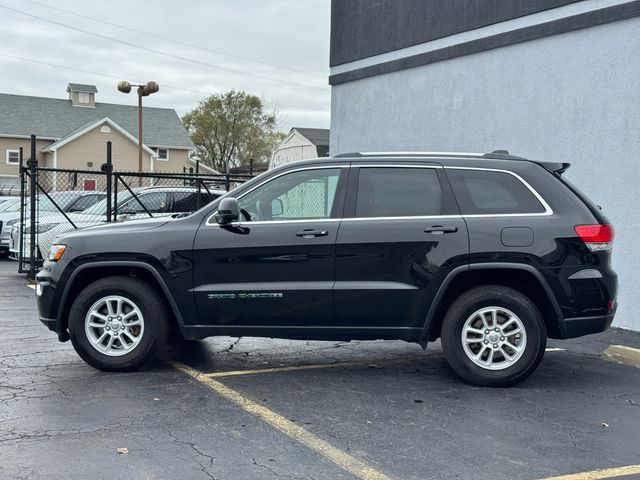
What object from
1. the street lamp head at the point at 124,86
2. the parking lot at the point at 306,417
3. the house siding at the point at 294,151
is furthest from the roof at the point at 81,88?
the parking lot at the point at 306,417

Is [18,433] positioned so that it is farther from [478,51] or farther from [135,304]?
[478,51]

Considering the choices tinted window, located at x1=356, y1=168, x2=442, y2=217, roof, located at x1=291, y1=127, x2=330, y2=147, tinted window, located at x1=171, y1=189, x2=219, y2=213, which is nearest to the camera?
tinted window, located at x1=356, y1=168, x2=442, y2=217

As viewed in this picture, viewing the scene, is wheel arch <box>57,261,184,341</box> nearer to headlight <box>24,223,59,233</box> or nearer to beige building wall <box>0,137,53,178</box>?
headlight <box>24,223,59,233</box>

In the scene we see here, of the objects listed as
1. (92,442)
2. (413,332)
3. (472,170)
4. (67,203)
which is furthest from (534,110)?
(67,203)

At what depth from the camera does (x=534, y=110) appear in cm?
1046

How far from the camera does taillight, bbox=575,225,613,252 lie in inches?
255

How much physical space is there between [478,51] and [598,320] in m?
5.85

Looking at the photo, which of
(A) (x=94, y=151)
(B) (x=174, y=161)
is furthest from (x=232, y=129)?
(A) (x=94, y=151)

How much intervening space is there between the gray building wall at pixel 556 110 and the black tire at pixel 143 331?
18.4 feet

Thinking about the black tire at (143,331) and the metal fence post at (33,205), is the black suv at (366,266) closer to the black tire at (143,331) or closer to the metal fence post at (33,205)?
the black tire at (143,331)

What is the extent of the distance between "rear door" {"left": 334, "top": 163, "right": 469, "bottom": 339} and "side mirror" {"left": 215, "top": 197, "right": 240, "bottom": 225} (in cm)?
89

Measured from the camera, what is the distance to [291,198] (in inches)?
273

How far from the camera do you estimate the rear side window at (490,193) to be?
664 cm

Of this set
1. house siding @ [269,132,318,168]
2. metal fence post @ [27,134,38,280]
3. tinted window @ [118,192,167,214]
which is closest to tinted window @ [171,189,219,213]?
tinted window @ [118,192,167,214]
